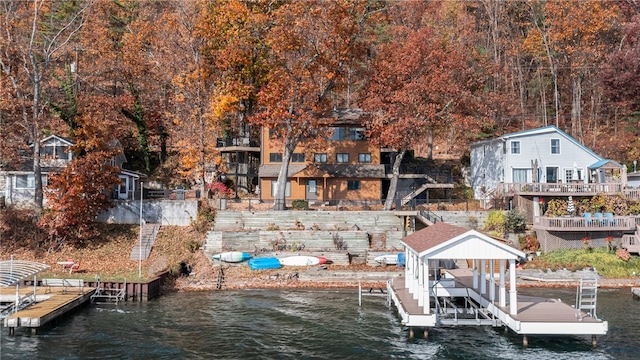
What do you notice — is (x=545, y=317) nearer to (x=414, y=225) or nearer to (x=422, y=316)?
(x=422, y=316)

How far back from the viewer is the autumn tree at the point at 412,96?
157 feet

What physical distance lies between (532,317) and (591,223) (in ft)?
71.9

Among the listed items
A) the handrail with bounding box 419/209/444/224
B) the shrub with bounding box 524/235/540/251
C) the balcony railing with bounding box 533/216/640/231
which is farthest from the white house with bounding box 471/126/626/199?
the balcony railing with bounding box 533/216/640/231

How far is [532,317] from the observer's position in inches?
926

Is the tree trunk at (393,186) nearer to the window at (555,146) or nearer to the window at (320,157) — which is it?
the window at (320,157)

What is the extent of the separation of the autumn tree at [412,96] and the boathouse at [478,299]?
830 inches

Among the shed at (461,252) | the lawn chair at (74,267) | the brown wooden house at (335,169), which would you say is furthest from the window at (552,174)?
the lawn chair at (74,267)

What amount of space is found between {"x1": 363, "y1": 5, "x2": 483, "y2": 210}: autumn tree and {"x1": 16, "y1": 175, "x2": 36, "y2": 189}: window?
3190 centimetres

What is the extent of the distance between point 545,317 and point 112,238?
1356 inches

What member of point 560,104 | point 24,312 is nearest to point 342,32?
point 24,312

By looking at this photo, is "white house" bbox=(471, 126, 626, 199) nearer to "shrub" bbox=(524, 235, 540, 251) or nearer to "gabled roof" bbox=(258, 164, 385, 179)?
"shrub" bbox=(524, 235, 540, 251)

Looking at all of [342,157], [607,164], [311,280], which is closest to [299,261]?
[311,280]

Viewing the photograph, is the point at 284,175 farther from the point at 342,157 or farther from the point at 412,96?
the point at 412,96

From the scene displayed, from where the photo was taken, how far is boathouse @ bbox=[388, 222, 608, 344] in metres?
22.7
